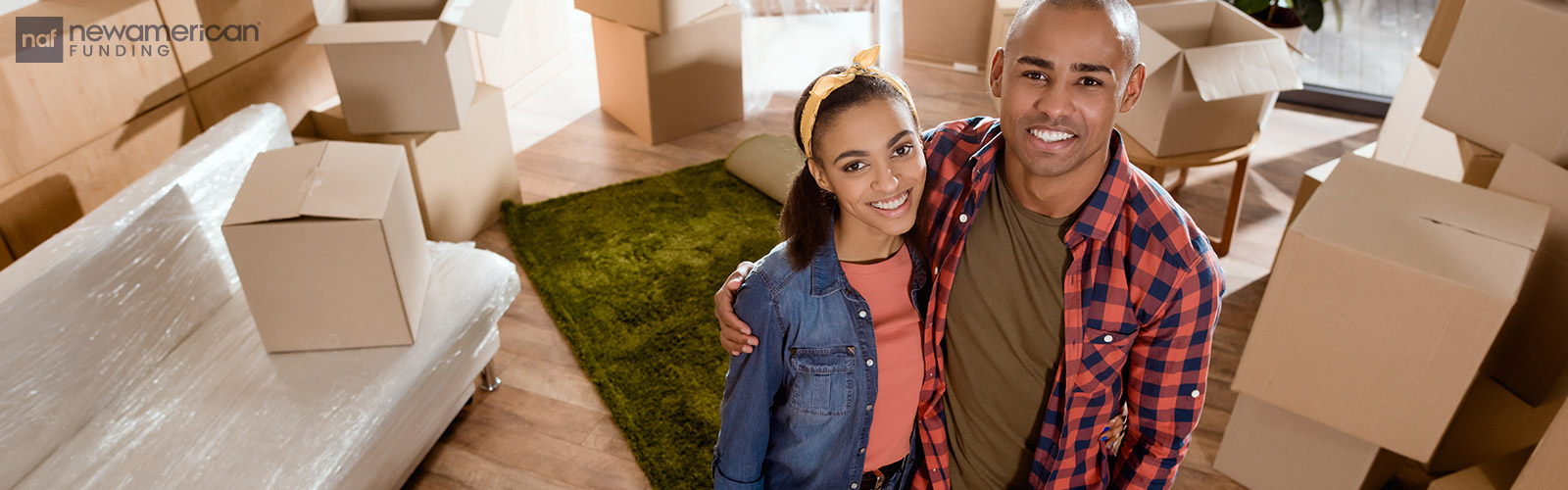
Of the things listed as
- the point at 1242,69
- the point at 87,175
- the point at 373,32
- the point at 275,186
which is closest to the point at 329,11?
the point at 373,32

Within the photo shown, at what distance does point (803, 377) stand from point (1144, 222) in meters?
0.50

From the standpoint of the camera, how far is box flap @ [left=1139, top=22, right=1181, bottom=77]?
2590 mm

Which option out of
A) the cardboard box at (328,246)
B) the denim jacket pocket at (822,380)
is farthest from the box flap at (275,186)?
the denim jacket pocket at (822,380)

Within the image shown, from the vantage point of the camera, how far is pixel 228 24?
267 centimetres

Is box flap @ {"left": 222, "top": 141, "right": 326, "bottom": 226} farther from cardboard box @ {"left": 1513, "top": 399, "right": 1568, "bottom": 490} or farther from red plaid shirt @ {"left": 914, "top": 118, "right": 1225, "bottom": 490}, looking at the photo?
cardboard box @ {"left": 1513, "top": 399, "right": 1568, "bottom": 490}

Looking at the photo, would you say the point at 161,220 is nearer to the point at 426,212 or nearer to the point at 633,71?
the point at 426,212

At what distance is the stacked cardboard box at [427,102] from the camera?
262 centimetres

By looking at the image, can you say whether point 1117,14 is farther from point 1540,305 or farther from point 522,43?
point 522,43

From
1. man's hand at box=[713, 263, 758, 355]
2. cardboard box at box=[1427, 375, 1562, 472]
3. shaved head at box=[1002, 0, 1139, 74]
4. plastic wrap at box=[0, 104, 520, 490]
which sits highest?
shaved head at box=[1002, 0, 1139, 74]

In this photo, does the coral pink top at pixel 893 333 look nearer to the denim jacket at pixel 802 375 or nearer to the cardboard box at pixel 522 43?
the denim jacket at pixel 802 375

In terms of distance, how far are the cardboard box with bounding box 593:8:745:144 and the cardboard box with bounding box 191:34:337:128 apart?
1.06 metres

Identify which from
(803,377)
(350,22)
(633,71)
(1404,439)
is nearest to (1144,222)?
(803,377)

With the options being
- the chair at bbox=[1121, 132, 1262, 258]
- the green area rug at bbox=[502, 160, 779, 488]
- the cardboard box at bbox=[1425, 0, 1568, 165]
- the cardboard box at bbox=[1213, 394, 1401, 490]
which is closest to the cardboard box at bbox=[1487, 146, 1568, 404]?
the cardboard box at bbox=[1425, 0, 1568, 165]

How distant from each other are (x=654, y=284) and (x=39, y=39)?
1610 millimetres
